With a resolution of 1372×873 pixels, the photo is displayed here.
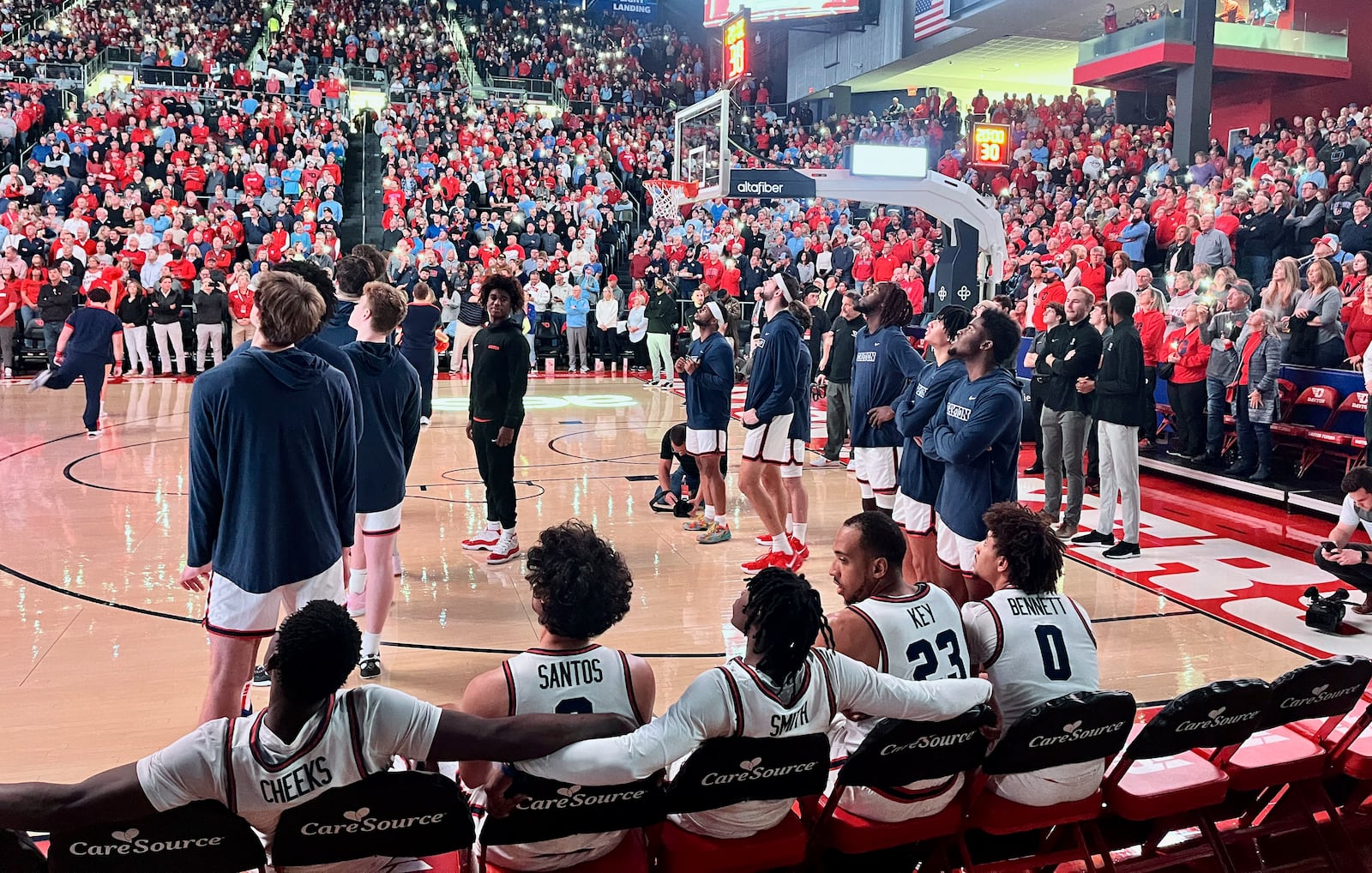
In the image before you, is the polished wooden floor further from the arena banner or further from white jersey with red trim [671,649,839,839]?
the arena banner

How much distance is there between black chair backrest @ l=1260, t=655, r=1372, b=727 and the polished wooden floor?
1.72 metres

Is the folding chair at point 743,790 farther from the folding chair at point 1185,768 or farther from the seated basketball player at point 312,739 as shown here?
the folding chair at point 1185,768

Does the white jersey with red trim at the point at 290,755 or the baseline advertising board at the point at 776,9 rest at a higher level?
the baseline advertising board at the point at 776,9

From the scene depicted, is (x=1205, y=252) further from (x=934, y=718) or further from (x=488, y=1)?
(x=488, y=1)

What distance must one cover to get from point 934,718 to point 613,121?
25456mm

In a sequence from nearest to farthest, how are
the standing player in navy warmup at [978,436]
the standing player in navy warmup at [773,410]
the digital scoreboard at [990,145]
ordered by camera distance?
1. the standing player in navy warmup at [978,436]
2. the standing player in navy warmup at [773,410]
3. the digital scoreboard at [990,145]

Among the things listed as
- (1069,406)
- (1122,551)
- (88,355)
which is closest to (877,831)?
(1122,551)

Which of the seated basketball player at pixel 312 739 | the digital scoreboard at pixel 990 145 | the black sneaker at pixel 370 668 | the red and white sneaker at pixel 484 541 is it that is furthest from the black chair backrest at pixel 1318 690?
the digital scoreboard at pixel 990 145

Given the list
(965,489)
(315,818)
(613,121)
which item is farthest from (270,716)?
(613,121)

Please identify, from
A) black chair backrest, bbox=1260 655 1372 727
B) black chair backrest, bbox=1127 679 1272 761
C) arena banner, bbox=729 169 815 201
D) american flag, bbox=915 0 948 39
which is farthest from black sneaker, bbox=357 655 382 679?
american flag, bbox=915 0 948 39

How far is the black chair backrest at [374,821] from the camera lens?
2.28m

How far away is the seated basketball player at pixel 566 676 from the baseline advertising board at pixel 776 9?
85.5 ft

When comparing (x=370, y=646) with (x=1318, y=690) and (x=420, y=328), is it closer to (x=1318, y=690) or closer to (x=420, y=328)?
(x=420, y=328)

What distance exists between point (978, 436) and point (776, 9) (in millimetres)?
25866
